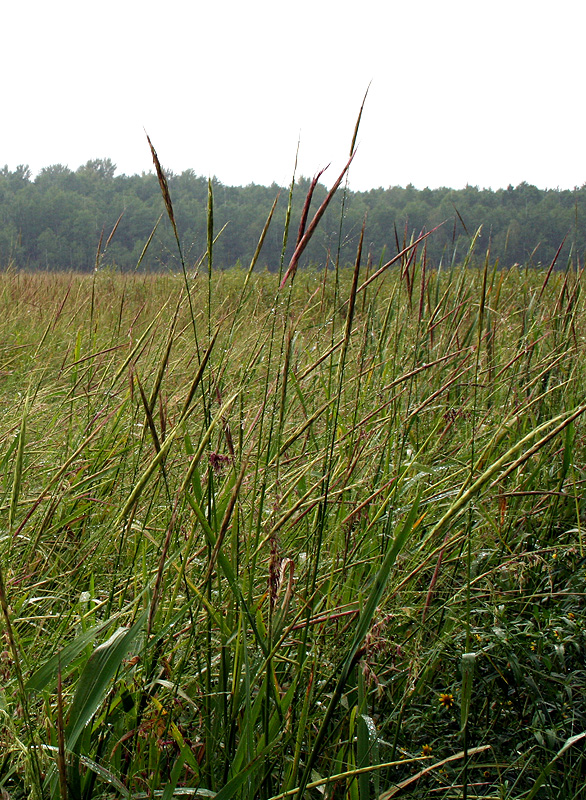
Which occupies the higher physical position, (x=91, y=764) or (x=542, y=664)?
(x=91, y=764)

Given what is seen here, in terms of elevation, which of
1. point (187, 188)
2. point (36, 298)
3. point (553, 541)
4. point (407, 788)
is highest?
point (187, 188)

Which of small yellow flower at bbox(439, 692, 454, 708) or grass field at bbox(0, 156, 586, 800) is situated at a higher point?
grass field at bbox(0, 156, 586, 800)

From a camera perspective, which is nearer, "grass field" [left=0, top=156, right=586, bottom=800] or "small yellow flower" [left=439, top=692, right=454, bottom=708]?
"grass field" [left=0, top=156, right=586, bottom=800]

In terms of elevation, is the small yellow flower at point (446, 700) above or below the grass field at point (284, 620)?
below

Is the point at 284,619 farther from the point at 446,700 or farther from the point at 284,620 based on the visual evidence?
the point at 446,700

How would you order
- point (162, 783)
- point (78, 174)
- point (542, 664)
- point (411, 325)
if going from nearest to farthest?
1. point (162, 783)
2. point (542, 664)
3. point (411, 325)
4. point (78, 174)

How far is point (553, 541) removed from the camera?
5.02 feet

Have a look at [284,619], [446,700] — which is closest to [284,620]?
[284,619]

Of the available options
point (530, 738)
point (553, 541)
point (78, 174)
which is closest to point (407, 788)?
point (530, 738)

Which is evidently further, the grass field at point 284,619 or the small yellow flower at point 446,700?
the small yellow flower at point 446,700

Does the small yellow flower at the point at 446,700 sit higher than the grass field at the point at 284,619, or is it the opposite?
the grass field at the point at 284,619

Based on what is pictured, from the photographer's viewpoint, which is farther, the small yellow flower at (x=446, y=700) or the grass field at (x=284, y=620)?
the small yellow flower at (x=446, y=700)

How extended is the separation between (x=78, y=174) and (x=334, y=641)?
43633mm

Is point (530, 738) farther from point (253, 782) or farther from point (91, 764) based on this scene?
point (91, 764)
